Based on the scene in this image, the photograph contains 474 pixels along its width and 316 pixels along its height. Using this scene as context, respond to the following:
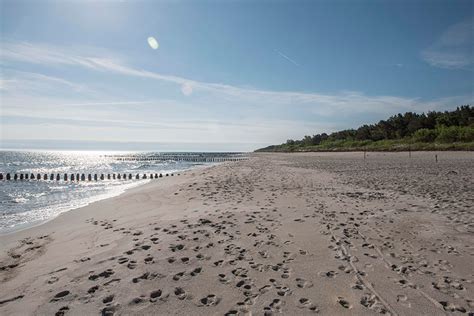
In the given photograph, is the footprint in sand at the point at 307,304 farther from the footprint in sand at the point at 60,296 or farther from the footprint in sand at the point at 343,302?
the footprint in sand at the point at 60,296

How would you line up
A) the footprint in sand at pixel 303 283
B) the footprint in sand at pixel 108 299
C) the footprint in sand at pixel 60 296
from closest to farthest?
the footprint in sand at pixel 108 299, the footprint in sand at pixel 60 296, the footprint in sand at pixel 303 283

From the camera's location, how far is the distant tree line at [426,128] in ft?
185

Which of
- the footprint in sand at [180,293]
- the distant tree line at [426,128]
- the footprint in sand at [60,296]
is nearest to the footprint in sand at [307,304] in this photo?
the footprint in sand at [180,293]

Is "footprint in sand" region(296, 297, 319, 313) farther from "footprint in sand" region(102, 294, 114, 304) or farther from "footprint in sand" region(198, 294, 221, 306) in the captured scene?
"footprint in sand" region(102, 294, 114, 304)

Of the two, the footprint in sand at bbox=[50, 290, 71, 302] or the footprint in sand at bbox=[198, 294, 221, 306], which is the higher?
the footprint in sand at bbox=[50, 290, 71, 302]

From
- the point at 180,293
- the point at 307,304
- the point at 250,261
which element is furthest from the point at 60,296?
the point at 307,304

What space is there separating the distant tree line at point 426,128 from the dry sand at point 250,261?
56.2m

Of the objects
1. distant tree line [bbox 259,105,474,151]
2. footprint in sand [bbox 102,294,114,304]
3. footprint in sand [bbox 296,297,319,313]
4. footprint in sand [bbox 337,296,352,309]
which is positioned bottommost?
footprint in sand [bbox 337,296,352,309]

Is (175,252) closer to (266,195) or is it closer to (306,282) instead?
(306,282)

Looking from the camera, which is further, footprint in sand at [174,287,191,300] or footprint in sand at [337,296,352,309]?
footprint in sand at [174,287,191,300]

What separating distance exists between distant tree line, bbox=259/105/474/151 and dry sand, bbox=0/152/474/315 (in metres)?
56.2

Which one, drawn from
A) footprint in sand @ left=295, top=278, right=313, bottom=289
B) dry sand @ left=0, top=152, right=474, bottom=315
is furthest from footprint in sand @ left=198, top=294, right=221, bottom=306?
footprint in sand @ left=295, top=278, right=313, bottom=289

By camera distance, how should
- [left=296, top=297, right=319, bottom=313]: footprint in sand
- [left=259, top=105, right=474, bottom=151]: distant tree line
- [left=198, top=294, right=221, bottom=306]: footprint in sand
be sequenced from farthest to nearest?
[left=259, top=105, right=474, bottom=151]: distant tree line → [left=198, top=294, right=221, bottom=306]: footprint in sand → [left=296, top=297, right=319, bottom=313]: footprint in sand

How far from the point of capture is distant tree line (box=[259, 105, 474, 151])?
56.5 m
